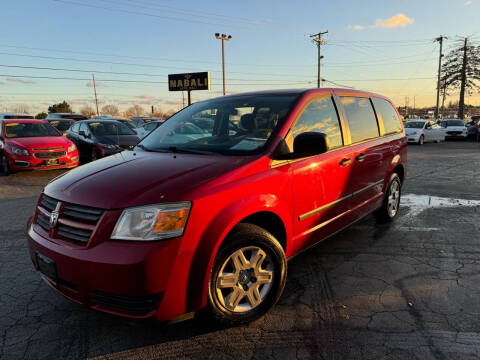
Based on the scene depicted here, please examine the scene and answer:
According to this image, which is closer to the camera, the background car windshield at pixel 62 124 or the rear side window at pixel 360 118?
the rear side window at pixel 360 118

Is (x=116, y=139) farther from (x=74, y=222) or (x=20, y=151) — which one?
(x=74, y=222)

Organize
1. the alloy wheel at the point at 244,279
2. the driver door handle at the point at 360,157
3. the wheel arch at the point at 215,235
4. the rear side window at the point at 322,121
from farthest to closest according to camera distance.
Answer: the driver door handle at the point at 360,157, the rear side window at the point at 322,121, the alloy wheel at the point at 244,279, the wheel arch at the point at 215,235

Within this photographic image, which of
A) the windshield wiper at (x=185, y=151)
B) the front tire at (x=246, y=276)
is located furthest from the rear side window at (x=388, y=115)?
the front tire at (x=246, y=276)

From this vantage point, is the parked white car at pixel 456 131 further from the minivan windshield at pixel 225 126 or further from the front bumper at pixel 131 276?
the front bumper at pixel 131 276

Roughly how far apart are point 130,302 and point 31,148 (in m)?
8.58

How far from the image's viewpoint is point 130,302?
211cm

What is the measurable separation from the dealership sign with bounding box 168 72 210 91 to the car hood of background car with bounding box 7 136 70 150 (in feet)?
76.8

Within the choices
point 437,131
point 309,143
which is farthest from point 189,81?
point 309,143

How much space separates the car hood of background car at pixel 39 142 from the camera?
9.23 metres

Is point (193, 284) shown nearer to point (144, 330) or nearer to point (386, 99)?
point (144, 330)

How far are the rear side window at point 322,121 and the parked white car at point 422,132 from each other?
1810cm

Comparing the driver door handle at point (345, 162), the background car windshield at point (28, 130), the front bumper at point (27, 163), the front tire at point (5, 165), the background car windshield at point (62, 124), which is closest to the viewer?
the driver door handle at point (345, 162)

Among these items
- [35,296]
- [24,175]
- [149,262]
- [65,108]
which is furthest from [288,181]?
[65,108]

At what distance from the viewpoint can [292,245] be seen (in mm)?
2971
